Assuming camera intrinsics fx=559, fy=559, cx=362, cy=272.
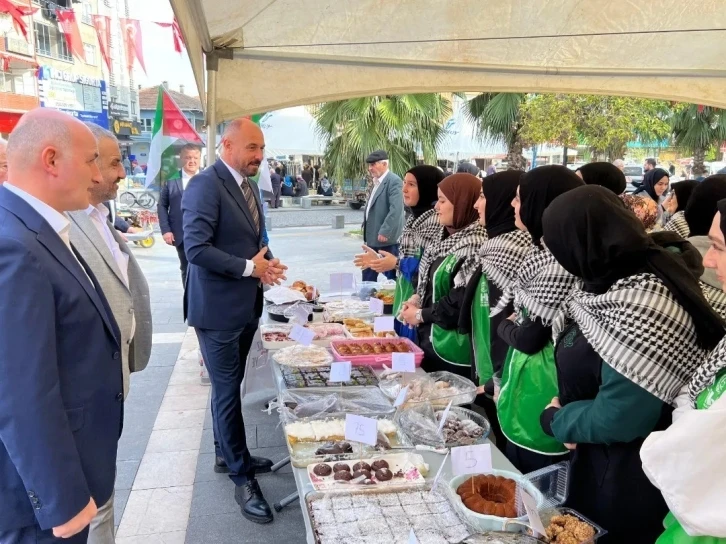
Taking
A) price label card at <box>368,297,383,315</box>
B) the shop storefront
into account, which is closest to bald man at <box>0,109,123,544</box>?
price label card at <box>368,297,383,315</box>

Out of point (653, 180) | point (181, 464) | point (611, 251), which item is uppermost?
point (653, 180)

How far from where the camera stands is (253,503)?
8.82 ft

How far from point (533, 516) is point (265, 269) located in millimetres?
1718

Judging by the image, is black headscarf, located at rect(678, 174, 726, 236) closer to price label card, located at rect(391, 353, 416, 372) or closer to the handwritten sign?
price label card, located at rect(391, 353, 416, 372)

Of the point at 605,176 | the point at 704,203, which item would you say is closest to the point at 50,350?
Answer: the point at 704,203

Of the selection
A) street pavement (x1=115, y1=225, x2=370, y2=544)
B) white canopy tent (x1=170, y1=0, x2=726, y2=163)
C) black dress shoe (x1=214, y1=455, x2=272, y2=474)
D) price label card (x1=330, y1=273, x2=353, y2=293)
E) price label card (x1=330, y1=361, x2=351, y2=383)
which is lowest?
street pavement (x1=115, y1=225, x2=370, y2=544)

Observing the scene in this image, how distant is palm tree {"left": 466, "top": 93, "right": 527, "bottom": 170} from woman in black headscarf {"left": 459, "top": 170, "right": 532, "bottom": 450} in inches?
297

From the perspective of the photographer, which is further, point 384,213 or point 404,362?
point 384,213

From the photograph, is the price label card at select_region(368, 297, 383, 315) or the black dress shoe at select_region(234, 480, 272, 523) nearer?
the black dress shoe at select_region(234, 480, 272, 523)

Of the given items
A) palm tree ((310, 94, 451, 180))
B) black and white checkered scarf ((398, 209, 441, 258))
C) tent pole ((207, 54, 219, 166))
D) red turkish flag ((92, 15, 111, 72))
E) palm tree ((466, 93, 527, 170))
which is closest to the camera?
tent pole ((207, 54, 219, 166))

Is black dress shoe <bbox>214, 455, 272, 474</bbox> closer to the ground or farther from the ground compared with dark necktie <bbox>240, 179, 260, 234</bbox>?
closer to the ground

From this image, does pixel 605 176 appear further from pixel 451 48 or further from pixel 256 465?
pixel 256 465

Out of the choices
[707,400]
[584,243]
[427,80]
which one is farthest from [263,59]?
[707,400]

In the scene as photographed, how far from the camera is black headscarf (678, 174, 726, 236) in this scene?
9.25 ft
